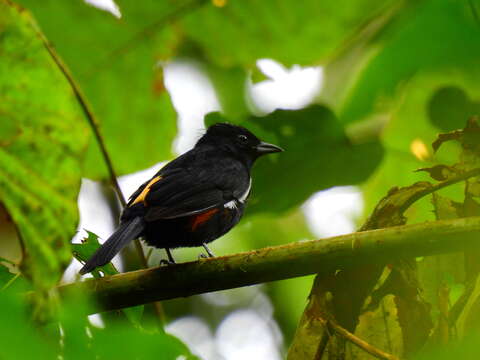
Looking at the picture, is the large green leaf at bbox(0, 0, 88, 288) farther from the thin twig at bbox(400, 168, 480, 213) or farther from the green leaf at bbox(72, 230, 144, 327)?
the thin twig at bbox(400, 168, 480, 213)

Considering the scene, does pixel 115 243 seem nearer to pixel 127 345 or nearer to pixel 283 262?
pixel 283 262

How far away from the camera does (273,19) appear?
2963 mm

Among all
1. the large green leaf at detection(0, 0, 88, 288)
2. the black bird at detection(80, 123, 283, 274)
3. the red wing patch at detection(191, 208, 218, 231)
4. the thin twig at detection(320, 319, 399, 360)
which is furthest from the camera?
the red wing patch at detection(191, 208, 218, 231)

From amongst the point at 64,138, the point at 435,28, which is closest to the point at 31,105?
the point at 64,138

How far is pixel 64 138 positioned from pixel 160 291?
0.71m

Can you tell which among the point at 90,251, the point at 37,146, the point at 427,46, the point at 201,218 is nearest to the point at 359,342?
the point at 427,46

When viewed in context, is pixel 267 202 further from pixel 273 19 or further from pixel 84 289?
pixel 84 289

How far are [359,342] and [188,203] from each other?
1724 millimetres

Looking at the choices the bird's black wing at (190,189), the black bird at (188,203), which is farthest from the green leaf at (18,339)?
the bird's black wing at (190,189)

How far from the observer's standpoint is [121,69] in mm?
3076

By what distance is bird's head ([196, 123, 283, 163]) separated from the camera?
14.8 feet

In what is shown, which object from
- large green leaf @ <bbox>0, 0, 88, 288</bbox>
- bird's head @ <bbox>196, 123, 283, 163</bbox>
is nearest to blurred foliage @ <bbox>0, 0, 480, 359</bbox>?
large green leaf @ <bbox>0, 0, 88, 288</bbox>

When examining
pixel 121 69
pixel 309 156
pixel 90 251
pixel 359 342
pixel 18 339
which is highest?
pixel 121 69

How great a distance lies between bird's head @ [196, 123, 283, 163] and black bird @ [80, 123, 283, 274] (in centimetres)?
27
